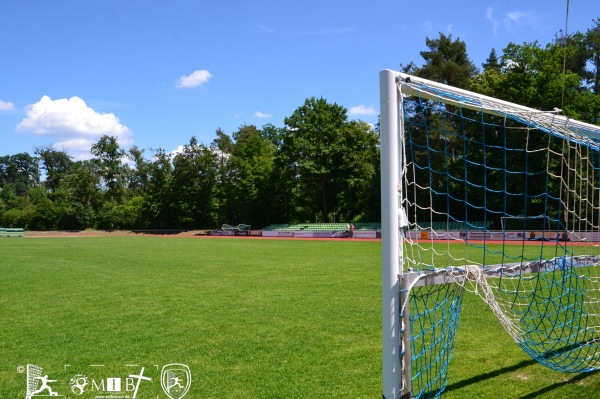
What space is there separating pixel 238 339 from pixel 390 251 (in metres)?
3.82

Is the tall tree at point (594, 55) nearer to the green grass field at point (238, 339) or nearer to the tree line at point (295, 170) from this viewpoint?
the tree line at point (295, 170)

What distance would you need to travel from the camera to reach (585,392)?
4.41 meters

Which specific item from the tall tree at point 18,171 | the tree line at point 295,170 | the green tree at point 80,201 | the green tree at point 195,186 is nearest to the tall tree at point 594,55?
the tree line at point 295,170

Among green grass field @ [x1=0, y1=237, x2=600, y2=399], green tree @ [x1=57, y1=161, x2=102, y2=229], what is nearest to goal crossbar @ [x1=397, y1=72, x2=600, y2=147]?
green grass field @ [x1=0, y1=237, x2=600, y2=399]

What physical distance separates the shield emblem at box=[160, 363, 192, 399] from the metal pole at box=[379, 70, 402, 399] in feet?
7.61

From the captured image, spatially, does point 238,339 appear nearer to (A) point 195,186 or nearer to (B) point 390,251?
(B) point 390,251

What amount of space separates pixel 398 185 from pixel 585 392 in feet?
10.2

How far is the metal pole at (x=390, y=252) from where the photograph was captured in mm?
2936

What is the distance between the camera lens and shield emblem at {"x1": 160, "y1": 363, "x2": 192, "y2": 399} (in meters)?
4.48

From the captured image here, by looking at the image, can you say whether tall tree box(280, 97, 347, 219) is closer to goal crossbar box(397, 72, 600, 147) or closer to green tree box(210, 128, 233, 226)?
green tree box(210, 128, 233, 226)

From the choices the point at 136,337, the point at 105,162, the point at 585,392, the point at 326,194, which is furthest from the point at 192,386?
the point at 105,162

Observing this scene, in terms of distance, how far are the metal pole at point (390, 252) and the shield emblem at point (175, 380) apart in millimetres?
2320

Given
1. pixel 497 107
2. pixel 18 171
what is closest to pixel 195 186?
pixel 497 107

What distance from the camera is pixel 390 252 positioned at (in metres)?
2.95
